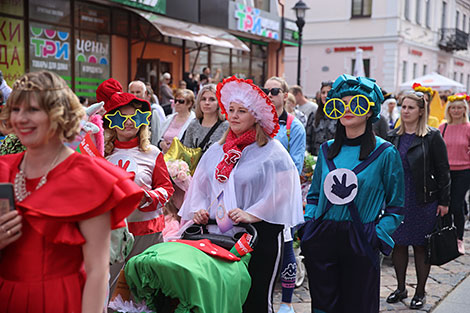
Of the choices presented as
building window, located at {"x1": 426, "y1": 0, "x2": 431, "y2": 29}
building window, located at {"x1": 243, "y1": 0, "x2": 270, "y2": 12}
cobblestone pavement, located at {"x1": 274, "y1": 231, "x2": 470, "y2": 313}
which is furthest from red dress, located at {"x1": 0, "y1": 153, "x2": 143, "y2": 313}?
building window, located at {"x1": 426, "y1": 0, "x2": 431, "y2": 29}

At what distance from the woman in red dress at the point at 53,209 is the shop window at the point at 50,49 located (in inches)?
443

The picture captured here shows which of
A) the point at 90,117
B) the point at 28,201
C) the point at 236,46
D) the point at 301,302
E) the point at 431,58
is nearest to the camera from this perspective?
the point at 28,201

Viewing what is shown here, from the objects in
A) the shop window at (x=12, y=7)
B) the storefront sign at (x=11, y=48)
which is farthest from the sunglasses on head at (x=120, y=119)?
the shop window at (x=12, y=7)

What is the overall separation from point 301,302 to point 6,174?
3865 millimetres

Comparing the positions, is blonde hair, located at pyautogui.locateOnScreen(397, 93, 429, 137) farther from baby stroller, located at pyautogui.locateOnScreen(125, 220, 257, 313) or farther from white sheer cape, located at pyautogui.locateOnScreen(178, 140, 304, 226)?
baby stroller, located at pyautogui.locateOnScreen(125, 220, 257, 313)

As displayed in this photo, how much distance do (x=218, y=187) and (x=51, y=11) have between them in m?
10.9

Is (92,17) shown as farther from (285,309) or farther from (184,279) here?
(184,279)

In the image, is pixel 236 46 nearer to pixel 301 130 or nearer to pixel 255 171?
pixel 301 130

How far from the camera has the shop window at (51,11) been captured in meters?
12.7

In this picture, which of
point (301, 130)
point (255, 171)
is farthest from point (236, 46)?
point (255, 171)

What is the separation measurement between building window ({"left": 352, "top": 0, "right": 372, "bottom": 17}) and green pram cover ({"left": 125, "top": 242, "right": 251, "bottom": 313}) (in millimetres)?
31949

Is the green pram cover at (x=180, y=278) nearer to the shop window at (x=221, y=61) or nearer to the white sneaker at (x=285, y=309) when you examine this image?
the white sneaker at (x=285, y=309)

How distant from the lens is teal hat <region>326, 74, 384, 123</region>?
375 cm

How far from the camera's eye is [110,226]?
2.05m
